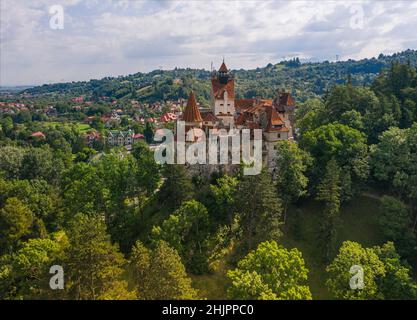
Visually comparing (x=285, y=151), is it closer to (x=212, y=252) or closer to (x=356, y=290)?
(x=212, y=252)

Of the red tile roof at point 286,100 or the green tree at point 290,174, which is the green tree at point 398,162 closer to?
the green tree at point 290,174

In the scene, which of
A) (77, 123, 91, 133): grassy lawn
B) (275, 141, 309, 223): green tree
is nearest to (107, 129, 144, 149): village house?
(77, 123, 91, 133): grassy lawn

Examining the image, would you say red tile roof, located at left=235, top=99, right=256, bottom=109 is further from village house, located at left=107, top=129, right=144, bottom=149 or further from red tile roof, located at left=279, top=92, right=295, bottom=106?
village house, located at left=107, top=129, right=144, bottom=149

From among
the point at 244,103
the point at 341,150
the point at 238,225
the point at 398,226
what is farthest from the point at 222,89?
the point at 398,226

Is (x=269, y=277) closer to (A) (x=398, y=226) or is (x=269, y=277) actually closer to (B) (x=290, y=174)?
(B) (x=290, y=174)

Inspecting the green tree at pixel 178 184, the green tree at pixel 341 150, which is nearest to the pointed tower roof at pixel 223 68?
the green tree at pixel 341 150
